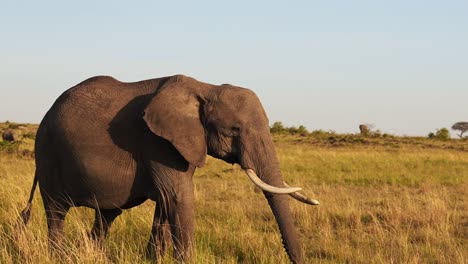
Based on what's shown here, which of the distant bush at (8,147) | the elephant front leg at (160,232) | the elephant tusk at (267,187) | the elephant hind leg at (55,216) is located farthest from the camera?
the distant bush at (8,147)

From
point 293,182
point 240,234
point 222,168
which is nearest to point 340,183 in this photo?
point 293,182

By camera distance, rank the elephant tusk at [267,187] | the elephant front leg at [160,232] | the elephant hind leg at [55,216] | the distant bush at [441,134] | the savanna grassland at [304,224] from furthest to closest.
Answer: the distant bush at [441,134] → the elephant hind leg at [55,216] → the savanna grassland at [304,224] → the elephant front leg at [160,232] → the elephant tusk at [267,187]

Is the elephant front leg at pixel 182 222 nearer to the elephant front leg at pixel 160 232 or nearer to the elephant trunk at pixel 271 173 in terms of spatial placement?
the elephant front leg at pixel 160 232

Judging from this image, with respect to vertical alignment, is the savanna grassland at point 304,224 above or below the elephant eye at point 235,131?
below

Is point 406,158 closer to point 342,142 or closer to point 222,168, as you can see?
point 222,168

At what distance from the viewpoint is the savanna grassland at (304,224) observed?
598 centimetres

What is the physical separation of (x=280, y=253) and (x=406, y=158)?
14970 millimetres

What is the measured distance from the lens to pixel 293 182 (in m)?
14.3

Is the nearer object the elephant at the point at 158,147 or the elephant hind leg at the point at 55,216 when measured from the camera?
the elephant at the point at 158,147

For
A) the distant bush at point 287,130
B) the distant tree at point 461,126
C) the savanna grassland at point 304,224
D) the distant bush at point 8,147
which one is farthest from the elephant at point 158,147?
the distant tree at point 461,126

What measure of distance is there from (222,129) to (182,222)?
0.89 metres

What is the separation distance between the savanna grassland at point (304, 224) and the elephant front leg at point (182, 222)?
154mm

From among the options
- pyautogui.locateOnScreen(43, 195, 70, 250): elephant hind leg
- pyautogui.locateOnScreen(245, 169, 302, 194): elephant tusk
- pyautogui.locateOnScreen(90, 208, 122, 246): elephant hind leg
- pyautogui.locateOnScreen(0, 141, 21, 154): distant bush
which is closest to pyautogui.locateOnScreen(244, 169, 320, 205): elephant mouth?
pyautogui.locateOnScreen(245, 169, 302, 194): elephant tusk

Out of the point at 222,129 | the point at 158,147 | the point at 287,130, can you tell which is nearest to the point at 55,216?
the point at 158,147
